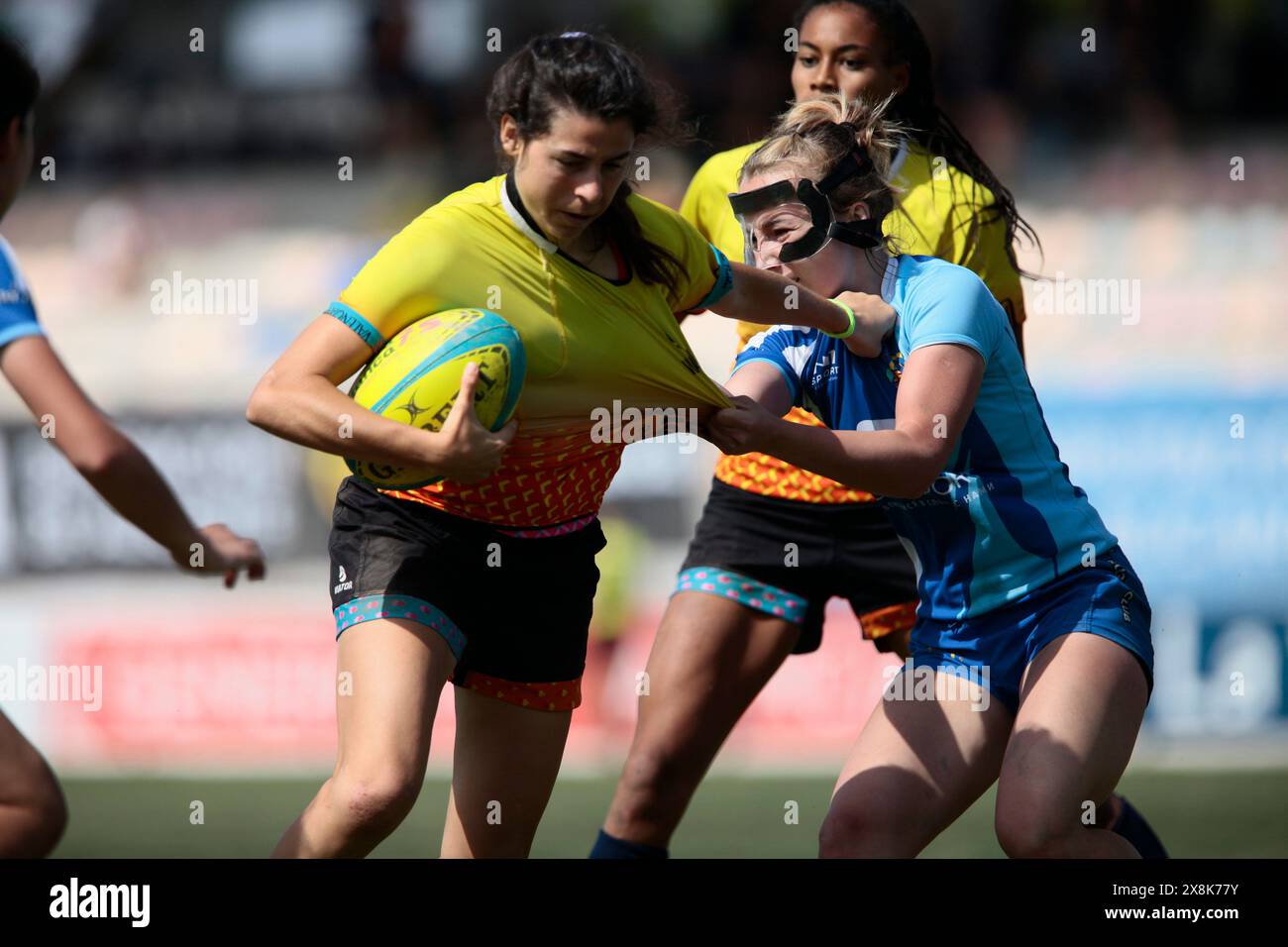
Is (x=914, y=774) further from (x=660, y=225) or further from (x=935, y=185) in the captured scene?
(x=935, y=185)

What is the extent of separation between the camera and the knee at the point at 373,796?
3312 mm

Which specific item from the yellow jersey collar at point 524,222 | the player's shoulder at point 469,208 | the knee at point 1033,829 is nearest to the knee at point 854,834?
the knee at point 1033,829

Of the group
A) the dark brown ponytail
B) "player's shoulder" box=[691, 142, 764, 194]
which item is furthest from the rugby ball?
"player's shoulder" box=[691, 142, 764, 194]

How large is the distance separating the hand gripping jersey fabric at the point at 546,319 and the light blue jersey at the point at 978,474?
1.42 ft

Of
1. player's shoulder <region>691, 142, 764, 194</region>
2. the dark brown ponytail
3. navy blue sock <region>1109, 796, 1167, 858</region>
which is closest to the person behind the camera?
the dark brown ponytail

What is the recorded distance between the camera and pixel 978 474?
369 centimetres

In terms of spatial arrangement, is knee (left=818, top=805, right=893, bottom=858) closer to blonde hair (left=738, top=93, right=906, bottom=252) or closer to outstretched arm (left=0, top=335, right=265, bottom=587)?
blonde hair (left=738, top=93, right=906, bottom=252)

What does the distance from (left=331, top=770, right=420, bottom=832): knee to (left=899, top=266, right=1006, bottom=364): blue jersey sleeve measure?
1.47 metres

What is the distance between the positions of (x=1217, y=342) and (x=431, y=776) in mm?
4666

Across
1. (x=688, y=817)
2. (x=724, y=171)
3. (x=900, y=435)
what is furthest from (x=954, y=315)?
(x=688, y=817)

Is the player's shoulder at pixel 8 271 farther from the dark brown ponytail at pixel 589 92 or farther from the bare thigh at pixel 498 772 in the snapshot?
the bare thigh at pixel 498 772

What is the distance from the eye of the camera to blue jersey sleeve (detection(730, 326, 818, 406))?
3.91 metres

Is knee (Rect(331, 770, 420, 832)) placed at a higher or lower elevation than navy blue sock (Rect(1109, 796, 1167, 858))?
higher

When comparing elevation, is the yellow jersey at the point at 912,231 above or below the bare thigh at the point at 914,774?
above
